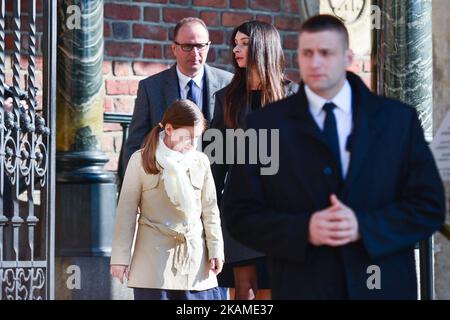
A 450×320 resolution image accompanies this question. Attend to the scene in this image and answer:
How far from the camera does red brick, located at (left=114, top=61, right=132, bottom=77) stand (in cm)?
819

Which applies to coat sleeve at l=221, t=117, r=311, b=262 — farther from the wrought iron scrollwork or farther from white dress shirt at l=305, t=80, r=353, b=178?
the wrought iron scrollwork

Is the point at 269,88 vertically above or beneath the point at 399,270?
above

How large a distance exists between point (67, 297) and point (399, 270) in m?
2.98

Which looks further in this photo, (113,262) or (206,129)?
(206,129)

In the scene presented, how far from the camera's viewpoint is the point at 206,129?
6.37 meters

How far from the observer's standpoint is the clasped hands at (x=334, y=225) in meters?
3.98

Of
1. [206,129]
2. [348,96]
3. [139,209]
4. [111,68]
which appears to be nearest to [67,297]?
[139,209]

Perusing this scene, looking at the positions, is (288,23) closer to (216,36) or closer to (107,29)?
(216,36)

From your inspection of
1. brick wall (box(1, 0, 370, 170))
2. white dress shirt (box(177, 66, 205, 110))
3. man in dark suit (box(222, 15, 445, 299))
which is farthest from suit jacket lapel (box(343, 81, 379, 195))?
brick wall (box(1, 0, 370, 170))

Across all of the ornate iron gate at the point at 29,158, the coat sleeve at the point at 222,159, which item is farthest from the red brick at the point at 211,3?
the coat sleeve at the point at 222,159

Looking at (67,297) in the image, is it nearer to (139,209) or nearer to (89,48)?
(139,209)

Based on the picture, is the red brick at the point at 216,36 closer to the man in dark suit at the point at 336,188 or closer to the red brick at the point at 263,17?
the red brick at the point at 263,17
